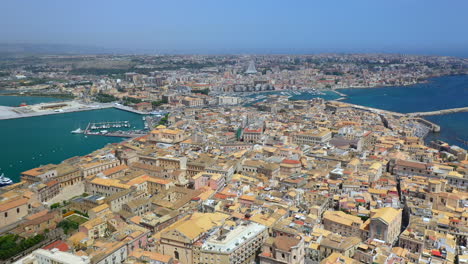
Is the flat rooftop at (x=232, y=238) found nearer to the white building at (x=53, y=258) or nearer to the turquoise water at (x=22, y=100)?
the white building at (x=53, y=258)

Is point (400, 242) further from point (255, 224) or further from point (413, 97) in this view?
point (413, 97)

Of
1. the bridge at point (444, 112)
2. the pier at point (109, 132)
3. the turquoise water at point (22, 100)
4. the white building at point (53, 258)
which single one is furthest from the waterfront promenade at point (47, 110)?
the white building at point (53, 258)

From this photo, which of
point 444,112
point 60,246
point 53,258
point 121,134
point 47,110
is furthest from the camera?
point 47,110

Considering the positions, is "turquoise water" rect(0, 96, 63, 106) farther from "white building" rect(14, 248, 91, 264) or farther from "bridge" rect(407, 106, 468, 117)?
"bridge" rect(407, 106, 468, 117)

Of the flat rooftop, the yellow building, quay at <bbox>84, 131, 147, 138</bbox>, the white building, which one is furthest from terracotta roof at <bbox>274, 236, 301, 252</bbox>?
quay at <bbox>84, 131, 147, 138</bbox>

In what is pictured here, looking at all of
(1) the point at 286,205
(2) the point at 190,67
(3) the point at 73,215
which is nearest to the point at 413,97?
(1) the point at 286,205

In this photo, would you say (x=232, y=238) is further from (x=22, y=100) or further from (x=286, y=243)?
(x=22, y=100)

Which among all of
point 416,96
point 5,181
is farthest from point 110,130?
point 416,96
